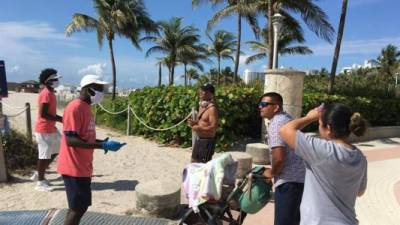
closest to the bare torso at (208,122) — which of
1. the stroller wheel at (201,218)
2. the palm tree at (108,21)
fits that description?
the stroller wheel at (201,218)

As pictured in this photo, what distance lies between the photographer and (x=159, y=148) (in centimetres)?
1116

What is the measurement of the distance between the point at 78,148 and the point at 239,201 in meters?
1.53

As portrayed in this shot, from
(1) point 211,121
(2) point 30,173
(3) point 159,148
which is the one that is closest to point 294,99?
(3) point 159,148

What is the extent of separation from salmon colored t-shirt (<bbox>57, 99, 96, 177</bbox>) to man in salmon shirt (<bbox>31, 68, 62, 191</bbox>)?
96.0 inches

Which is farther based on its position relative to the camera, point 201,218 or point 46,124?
point 46,124

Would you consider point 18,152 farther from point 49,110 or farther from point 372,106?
point 372,106

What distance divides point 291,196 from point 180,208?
2.63m

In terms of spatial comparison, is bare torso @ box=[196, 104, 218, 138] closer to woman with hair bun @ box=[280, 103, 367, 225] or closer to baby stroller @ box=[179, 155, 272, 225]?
baby stroller @ box=[179, 155, 272, 225]

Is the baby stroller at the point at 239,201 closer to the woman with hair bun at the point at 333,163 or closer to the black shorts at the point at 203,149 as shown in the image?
the woman with hair bun at the point at 333,163

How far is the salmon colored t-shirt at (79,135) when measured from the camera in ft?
12.4

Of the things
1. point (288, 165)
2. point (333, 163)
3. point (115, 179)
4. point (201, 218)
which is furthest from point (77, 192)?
point (115, 179)

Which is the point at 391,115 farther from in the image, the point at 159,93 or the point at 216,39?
the point at 216,39

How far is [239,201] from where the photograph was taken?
3719mm

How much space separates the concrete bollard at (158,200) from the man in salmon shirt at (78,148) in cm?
155
